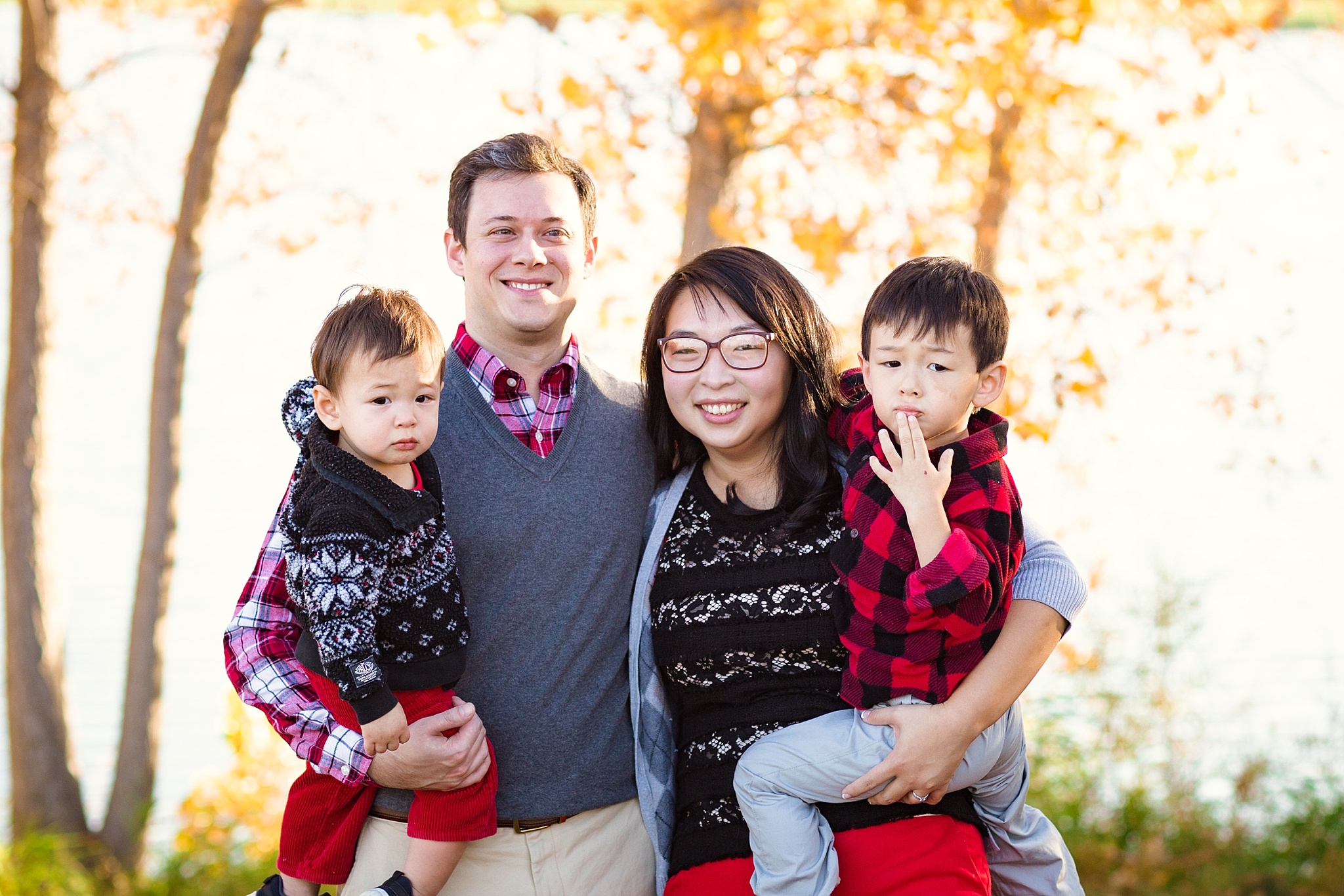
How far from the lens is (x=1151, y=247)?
4473mm

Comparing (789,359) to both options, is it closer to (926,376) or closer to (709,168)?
(926,376)

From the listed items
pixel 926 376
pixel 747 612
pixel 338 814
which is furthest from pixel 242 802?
pixel 926 376

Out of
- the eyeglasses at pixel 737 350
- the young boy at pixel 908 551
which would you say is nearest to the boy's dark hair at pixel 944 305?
the young boy at pixel 908 551

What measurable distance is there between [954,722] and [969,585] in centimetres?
31

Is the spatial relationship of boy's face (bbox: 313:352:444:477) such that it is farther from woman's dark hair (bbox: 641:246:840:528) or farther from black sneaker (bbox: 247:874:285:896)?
black sneaker (bbox: 247:874:285:896)

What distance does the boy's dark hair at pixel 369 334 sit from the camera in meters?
1.96

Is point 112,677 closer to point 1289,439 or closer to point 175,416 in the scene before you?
point 175,416

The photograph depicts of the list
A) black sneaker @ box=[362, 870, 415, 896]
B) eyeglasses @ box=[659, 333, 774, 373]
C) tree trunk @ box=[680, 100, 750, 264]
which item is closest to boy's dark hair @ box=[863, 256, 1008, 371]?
Result: eyeglasses @ box=[659, 333, 774, 373]

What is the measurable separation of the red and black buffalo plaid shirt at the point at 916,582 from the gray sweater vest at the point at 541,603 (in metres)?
0.51

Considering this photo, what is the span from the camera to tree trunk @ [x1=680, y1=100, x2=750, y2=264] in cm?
444

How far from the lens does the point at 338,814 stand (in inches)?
89.2

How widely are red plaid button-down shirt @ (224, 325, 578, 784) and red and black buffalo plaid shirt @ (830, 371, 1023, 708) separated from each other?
2.39ft

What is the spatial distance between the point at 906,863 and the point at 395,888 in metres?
0.96

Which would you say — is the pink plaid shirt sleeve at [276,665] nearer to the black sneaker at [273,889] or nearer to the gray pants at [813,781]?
the black sneaker at [273,889]
